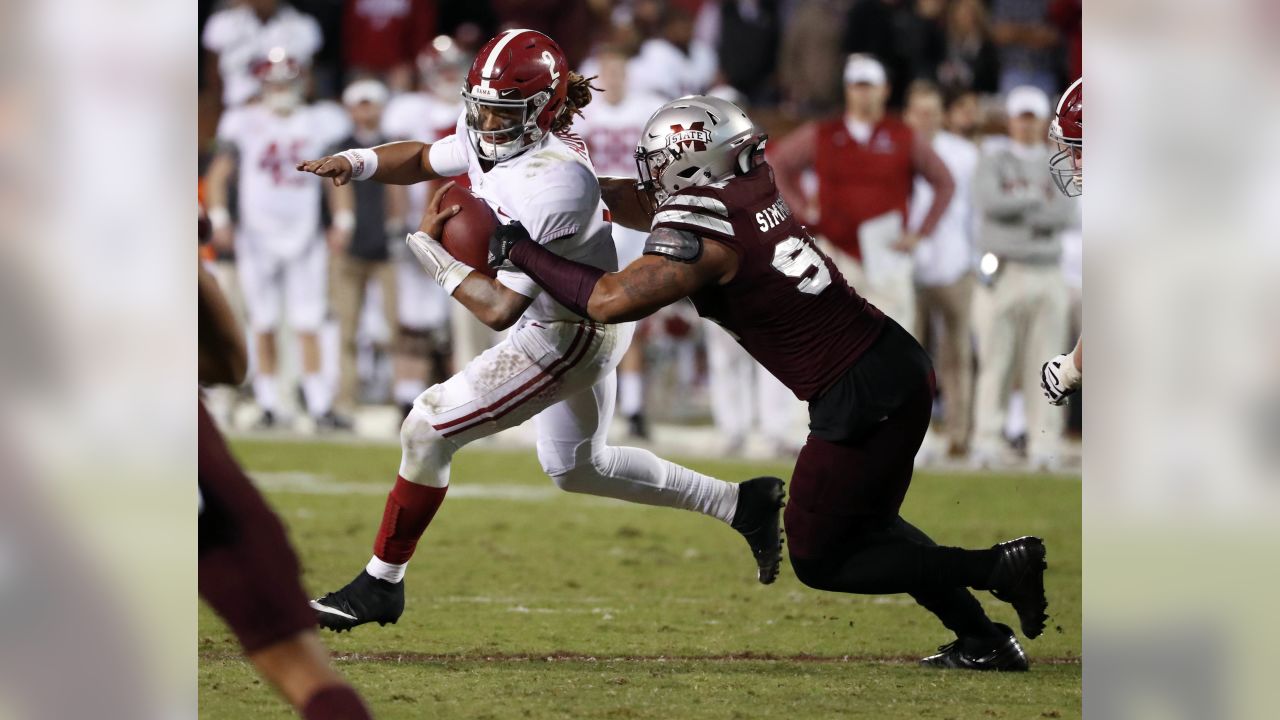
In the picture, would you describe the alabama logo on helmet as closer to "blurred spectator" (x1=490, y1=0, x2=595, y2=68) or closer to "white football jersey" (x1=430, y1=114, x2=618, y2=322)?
"white football jersey" (x1=430, y1=114, x2=618, y2=322)

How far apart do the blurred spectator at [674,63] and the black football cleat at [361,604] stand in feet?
16.2

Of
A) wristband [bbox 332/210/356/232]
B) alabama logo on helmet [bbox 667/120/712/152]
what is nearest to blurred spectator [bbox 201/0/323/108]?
wristband [bbox 332/210/356/232]

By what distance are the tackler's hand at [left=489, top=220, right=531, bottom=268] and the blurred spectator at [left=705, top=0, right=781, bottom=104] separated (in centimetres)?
615

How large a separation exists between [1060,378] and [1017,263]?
399 cm

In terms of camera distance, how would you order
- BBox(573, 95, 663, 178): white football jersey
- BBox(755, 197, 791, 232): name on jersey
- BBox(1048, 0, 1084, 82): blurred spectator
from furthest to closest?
BBox(1048, 0, 1084, 82): blurred spectator
BBox(573, 95, 663, 178): white football jersey
BBox(755, 197, 791, 232): name on jersey

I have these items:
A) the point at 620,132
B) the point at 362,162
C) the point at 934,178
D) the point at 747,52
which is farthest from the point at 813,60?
the point at 362,162

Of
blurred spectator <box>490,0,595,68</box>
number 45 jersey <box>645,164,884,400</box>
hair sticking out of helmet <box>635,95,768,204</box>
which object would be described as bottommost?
number 45 jersey <box>645,164,884,400</box>

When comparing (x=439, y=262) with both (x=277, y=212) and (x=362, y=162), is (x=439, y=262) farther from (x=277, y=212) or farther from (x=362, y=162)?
(x=277, y=212)

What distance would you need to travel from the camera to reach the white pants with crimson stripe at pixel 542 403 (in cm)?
412

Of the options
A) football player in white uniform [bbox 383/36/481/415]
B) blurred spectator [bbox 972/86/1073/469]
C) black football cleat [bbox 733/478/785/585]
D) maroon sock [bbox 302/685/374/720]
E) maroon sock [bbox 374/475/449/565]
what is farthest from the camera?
football player in white uniform [bbox 383/36/481/415]

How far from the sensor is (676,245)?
360cm

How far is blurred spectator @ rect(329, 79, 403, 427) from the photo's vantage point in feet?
28.8

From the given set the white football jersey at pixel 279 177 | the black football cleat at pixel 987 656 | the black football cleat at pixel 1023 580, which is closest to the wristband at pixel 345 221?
the white football jersey at pixel 279 177
